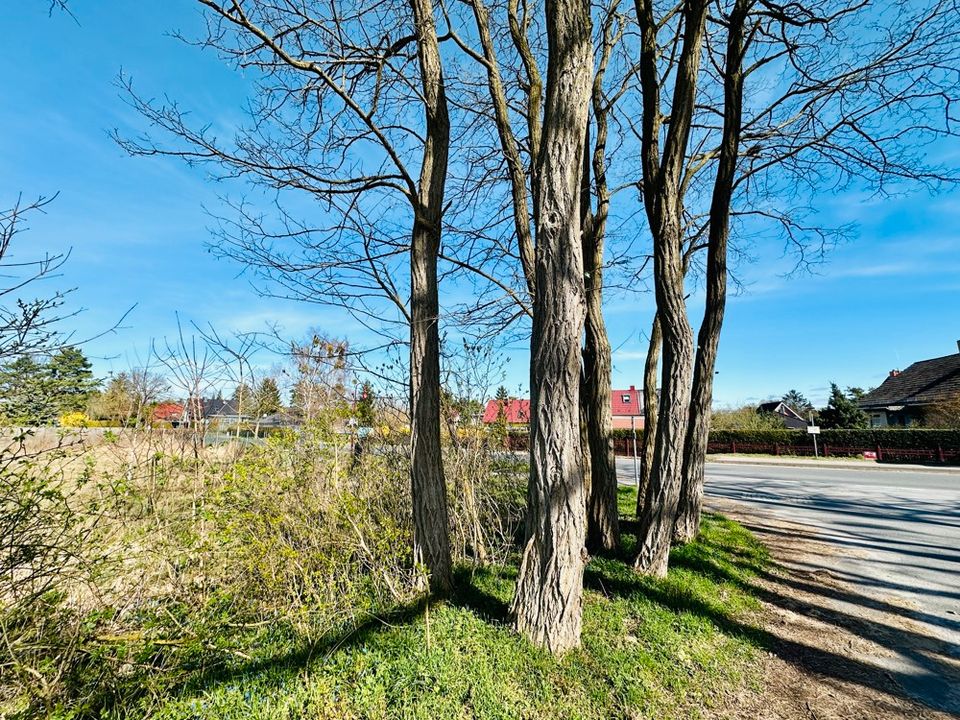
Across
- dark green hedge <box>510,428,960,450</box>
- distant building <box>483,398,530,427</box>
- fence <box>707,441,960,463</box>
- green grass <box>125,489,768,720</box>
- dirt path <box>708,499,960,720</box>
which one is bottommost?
dirt path <box>708,499,960,720</box>

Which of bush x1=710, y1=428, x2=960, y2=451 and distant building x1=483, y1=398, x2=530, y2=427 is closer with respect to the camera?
distant building x1=483, y1=398, x2=530, y2=427

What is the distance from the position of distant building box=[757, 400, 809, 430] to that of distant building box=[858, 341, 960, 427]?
12260mm

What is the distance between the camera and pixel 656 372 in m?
7.85

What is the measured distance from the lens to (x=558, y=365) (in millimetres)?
3586

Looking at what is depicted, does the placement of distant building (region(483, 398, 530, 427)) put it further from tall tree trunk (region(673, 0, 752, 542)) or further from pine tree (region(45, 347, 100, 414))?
pine tree (region(45, 347, 100, 414))

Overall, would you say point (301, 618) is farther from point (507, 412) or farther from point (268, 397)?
point (507, 412)

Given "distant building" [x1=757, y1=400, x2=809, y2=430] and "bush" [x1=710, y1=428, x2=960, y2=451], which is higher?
"distant building" [x1=757, y1=400, x2=809, y2=430]

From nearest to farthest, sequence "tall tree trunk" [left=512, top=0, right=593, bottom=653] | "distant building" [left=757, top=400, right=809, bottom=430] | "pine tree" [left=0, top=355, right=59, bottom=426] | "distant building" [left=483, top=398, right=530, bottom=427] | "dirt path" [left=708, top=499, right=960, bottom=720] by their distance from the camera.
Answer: "pine tree" [left=0, top=355, right=59, bottom=426], "dirt path" [left=708, top=499, right=960, bottom=720], "tall tree trunk" [left=512, top=0, right=593, bottom=653], "distant building" [left=483, top=398, right=530, bottom=427], "distant building" [left=757, top=400, right=809, bottom=430]

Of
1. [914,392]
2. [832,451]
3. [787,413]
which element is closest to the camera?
[832,451]

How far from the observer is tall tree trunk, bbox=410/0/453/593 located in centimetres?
402

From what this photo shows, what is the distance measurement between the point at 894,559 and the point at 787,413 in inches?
2365

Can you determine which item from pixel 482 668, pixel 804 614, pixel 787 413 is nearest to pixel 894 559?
pixel 804 614

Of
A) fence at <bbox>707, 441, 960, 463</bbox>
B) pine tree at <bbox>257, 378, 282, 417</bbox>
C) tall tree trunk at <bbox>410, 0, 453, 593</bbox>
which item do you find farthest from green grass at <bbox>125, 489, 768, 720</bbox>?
fence at <bbox>707, 441, 960, 463</bbox>

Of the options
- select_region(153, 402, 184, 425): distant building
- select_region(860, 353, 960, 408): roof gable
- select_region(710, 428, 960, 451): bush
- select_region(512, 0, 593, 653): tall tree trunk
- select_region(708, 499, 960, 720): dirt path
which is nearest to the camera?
select_region(708, 499, 960, 720): dirt path
